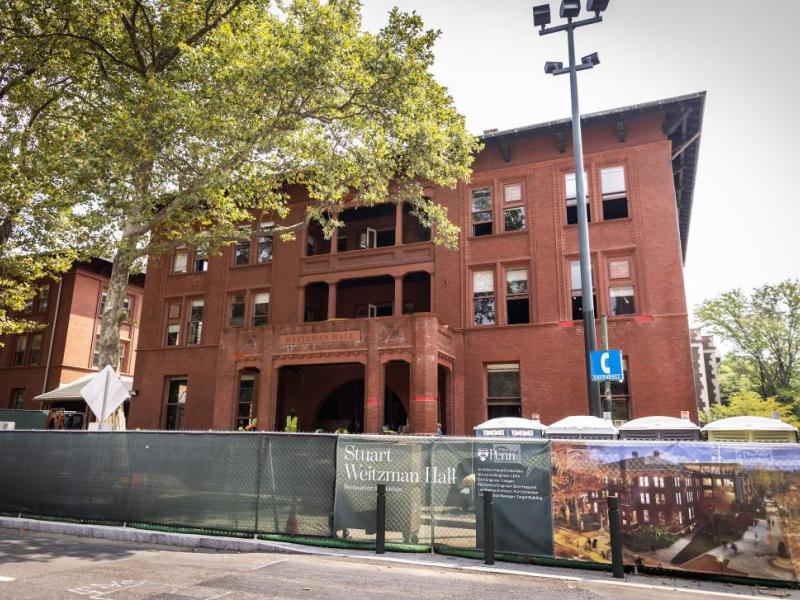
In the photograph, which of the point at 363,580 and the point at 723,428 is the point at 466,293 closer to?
the point at 723,428

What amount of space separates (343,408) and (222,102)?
17.0 meters

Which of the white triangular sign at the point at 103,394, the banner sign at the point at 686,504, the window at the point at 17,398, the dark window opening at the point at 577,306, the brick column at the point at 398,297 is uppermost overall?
the brick column at the point at 398,297

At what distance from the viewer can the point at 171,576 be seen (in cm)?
750

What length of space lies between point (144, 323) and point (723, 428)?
27571 mm

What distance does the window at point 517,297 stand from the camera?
23625 mm

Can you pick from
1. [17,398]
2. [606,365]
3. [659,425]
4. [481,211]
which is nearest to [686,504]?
[606,365]

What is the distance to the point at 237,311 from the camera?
2892 cm

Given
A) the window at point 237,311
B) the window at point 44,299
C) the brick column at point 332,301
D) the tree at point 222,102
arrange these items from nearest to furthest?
the tree at point 222,102, the brick column at point 332,301, the window at point 237,311, the window at point 44,299

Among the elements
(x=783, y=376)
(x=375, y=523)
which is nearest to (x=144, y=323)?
(x=375, y=523)

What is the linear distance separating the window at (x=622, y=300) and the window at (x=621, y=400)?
6.25ft

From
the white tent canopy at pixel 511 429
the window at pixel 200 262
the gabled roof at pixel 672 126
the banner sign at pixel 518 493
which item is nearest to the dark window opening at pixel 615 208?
the gabled roof at pixel 672 126

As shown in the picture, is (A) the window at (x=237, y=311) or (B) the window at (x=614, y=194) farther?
A: (A) the window at (x=237, y=311)

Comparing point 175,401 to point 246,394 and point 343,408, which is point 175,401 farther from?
point 343,408

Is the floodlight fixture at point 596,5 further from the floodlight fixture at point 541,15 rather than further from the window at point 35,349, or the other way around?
the window at point 35,349
